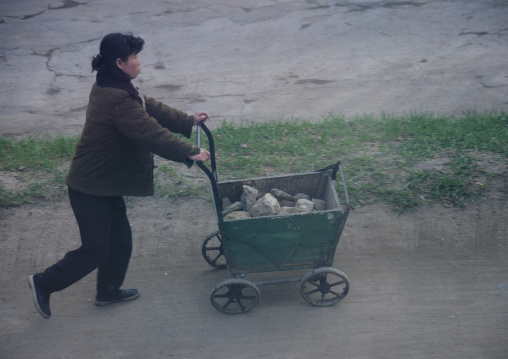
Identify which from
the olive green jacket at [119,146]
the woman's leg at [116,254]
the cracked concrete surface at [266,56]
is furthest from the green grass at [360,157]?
the olive green jacket at [119,146]

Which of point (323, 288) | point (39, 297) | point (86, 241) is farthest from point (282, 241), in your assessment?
point (39, 297)

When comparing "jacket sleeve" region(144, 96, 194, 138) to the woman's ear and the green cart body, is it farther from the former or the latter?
the green cart body

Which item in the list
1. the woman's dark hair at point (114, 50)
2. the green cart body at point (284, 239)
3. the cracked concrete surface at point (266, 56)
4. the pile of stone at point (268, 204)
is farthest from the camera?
the cracked concrete surface at point (266, 56)

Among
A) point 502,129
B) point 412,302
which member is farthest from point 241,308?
point 502,129

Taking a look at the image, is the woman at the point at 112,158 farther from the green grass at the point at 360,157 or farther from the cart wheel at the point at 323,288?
the green grass at the point at 360,157

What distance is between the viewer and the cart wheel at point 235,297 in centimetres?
336

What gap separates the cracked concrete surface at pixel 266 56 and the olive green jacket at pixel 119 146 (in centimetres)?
318

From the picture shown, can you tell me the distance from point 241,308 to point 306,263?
58cm

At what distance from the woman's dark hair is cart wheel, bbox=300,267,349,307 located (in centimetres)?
185

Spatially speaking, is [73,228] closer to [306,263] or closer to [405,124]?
[306,263]

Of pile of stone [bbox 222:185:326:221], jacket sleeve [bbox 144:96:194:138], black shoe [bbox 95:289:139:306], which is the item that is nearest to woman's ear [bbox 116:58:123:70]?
jacket sleeve [bbox 144:96:194:138]

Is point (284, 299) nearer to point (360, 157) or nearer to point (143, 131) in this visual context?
point (143, 131)

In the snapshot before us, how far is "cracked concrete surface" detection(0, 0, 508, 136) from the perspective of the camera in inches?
256

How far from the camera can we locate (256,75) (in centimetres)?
740
